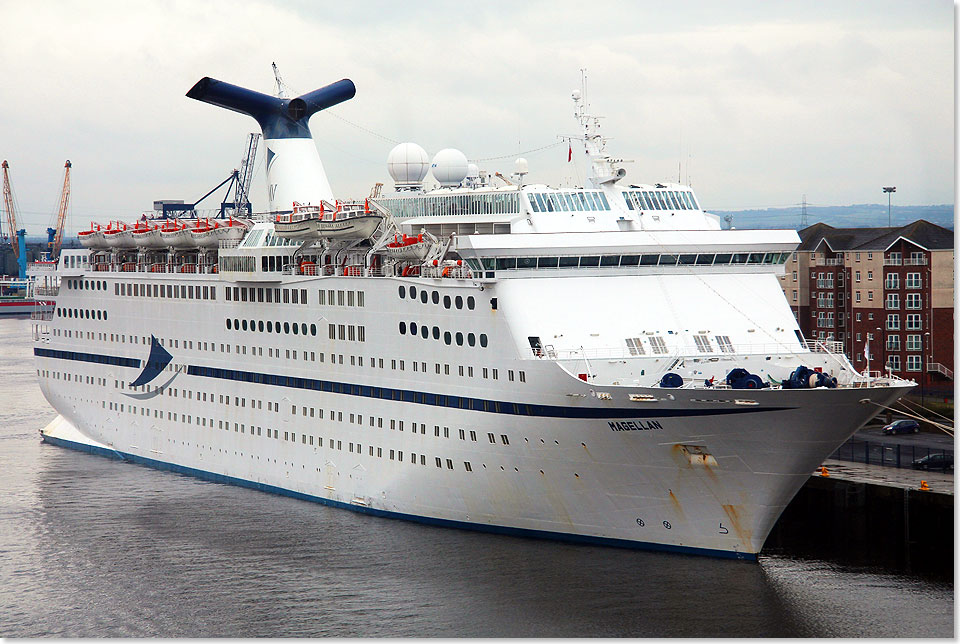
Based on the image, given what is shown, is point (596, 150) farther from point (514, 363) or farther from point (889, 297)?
point (889, 297)

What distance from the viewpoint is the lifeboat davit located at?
33062 mm

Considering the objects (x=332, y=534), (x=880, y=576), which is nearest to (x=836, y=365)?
(x=880, y=576)

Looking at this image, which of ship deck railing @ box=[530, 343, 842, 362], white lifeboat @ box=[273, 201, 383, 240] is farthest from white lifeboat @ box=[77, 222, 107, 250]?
ship deck railing @ box=[530, 343, 842, 362]

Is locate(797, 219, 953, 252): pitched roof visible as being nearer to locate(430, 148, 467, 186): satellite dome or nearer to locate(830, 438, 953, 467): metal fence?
locate(830, 438, 953, 467): metal fence

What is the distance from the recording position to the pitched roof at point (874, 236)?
42.2 m

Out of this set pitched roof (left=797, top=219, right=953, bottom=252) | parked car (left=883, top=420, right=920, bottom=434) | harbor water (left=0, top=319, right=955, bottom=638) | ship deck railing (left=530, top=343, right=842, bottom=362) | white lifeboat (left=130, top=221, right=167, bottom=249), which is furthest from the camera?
pitched roof (left=797, top=219, right=953, bottom=252)

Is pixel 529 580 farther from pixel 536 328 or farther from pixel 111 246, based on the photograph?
pixel 111 246

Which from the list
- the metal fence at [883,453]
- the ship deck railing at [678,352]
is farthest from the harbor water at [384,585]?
the metal fence at [883,453]

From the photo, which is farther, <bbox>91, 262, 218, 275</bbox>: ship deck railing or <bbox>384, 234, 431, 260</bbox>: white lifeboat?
<bbox>91, 262, 218, 275</bbox>: ship deck railing

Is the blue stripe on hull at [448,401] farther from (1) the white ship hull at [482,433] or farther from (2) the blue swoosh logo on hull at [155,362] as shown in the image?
(2) the blue swoosh logo on hull at [155,362]

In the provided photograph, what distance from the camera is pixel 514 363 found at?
2492 cm

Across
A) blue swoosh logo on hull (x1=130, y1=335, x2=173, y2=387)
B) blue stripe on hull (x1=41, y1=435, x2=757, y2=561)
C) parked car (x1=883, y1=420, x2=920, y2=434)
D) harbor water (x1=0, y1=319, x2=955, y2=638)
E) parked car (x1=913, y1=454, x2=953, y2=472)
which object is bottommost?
harbor water (x1=0, y1=319, x2=955, y2=638)

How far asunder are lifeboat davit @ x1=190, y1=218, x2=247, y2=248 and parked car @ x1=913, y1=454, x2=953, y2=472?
60.1 ft

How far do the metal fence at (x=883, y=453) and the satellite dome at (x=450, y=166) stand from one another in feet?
39.9
